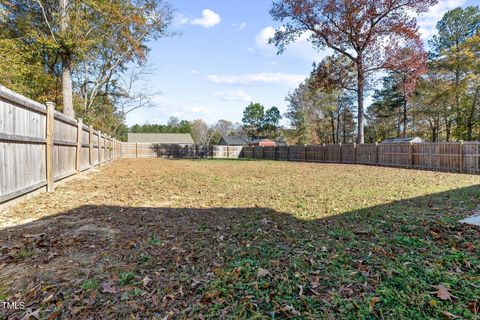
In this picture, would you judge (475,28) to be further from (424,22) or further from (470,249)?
(470,249)

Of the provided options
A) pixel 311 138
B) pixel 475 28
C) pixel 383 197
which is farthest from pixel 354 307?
pixel 311 138

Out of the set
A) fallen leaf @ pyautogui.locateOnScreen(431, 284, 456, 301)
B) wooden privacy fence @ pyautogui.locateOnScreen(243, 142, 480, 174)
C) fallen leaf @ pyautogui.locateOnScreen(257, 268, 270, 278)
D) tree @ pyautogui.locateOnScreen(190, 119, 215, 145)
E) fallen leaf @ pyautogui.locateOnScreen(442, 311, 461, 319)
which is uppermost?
tree @ pyautogui.locateOnScreen(190, 119, 215, 145)

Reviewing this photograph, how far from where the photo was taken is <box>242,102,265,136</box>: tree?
2110 inches

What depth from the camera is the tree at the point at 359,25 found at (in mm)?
15945

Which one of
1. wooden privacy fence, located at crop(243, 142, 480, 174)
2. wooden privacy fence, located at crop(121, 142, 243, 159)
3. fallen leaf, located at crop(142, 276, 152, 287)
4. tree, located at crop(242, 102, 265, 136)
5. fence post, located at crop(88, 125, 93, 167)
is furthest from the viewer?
tree, located at crop(242, 102, 265, 136)

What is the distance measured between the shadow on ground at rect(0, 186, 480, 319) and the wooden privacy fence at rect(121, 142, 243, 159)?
85.4 ft

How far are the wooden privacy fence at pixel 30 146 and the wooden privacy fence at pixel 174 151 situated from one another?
22.9 metres

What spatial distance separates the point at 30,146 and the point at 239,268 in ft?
12.5

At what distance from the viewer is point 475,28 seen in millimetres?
21812

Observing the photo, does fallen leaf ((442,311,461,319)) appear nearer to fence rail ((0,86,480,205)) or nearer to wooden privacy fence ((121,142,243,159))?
fence rail ((0,86,480,205))

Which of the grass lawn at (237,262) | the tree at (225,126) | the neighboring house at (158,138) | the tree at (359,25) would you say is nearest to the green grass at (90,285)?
the grass lawn at (237,262)

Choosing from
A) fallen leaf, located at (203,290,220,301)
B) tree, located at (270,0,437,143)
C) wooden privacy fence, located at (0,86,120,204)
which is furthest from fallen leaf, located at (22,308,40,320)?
tree, located at (270,0,437,143)

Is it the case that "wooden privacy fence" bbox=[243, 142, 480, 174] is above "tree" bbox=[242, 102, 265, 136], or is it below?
below

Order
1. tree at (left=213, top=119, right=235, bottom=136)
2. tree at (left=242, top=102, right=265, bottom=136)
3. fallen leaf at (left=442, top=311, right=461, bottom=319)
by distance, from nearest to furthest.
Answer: fallen leaf at (left=442, top=311, right=461, bottom=319) < tree at (left=242, top=102, right=265, bottom=136) < tree at (left=213, top=119, right=235, bottom=136)
